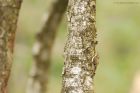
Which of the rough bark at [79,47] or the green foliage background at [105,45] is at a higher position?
the rough bark at [79,47]

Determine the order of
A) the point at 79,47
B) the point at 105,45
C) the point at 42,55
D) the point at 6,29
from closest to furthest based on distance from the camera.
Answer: the point at 79,47, the point at 6,29, the point at 42,55, the point at 105,45

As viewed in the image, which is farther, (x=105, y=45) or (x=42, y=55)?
(x=105, y=45)

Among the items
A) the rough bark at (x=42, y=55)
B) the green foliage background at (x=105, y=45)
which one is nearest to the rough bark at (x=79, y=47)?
the rough bark at (x=42, y=55)

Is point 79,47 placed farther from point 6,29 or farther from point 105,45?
point 105,45

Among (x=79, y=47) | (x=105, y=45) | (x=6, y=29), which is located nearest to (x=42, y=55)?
(x=6, y=29)

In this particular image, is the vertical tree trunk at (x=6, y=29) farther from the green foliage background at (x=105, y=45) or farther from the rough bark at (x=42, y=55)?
the green foliage background at (x=105, y=45)

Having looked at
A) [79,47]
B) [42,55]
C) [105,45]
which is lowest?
[105,45]

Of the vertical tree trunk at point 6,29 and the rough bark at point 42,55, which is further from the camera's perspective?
the rough bark at point 42,55
